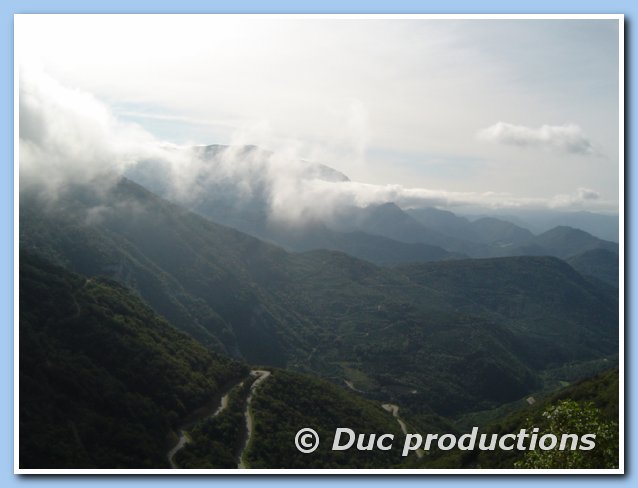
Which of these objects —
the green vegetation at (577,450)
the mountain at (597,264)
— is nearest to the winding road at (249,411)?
the green vegetation at (577,450)

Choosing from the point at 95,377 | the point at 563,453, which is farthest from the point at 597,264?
the point at 95,377

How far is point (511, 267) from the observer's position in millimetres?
142375

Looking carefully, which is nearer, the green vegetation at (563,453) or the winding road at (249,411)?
the green vegetation at (563,453)

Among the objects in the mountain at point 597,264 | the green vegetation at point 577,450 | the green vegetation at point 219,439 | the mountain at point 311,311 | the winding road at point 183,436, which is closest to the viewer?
Result: the green vegetation at point 577,450

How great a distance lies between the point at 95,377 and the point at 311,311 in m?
74.3

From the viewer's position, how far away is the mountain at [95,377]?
16.7m

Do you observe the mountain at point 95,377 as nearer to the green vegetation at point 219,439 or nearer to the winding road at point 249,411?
the green vegetation at point 219,439

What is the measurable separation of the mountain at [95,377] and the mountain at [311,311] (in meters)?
21.0

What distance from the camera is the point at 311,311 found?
310 ft

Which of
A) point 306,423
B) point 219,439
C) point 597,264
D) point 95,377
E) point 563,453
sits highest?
point 597,264

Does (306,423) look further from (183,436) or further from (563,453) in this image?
(563,453)

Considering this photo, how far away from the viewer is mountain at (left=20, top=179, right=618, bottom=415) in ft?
206

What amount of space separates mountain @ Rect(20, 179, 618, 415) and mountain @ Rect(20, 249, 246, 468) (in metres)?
21.0

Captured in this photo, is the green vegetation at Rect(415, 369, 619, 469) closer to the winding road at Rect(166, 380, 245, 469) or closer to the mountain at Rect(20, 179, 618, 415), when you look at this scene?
the winding road at Rect(166, 380, 245, 469)
